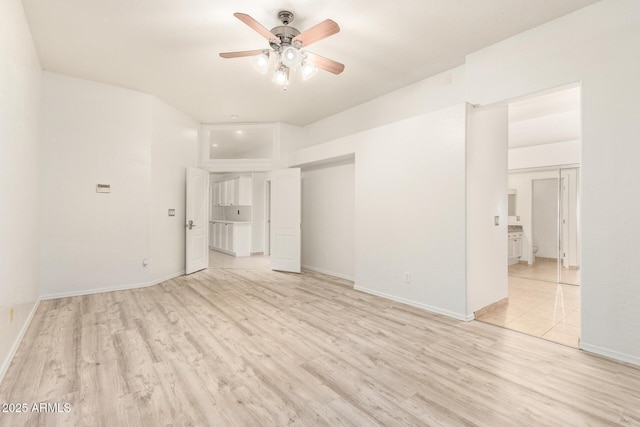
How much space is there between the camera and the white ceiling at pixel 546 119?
4371 millimetres

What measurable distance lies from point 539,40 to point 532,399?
319cm

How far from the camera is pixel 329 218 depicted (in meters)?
5.93

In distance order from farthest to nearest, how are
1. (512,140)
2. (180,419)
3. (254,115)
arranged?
(512,140) → (254,115) → (180,419)

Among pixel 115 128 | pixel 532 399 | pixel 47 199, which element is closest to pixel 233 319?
pixel 532 399

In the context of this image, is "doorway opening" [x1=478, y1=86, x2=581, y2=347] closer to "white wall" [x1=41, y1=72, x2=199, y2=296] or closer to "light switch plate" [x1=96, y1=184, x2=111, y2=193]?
"white wall" [x1=41, y1=72, x2=199, y2=296]

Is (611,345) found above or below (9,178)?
below

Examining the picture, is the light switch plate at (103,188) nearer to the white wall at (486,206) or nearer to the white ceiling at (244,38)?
the white ceiling at (244,38)

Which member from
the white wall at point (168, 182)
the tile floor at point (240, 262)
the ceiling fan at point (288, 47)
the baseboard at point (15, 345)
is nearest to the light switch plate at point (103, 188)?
the white wall at point (168, 182)

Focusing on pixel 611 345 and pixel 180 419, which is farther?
pixel 611 345

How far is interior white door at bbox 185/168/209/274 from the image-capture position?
5676 mm

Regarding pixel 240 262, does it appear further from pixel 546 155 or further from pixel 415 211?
pixel 546 155

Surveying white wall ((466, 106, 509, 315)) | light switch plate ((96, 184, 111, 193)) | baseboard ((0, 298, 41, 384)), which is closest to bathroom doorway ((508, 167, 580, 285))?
white wall ((466, 106, 509, 315))

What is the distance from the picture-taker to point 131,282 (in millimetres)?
4711

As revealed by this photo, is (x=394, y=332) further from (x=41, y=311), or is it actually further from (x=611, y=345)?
(x=41, y=311)
